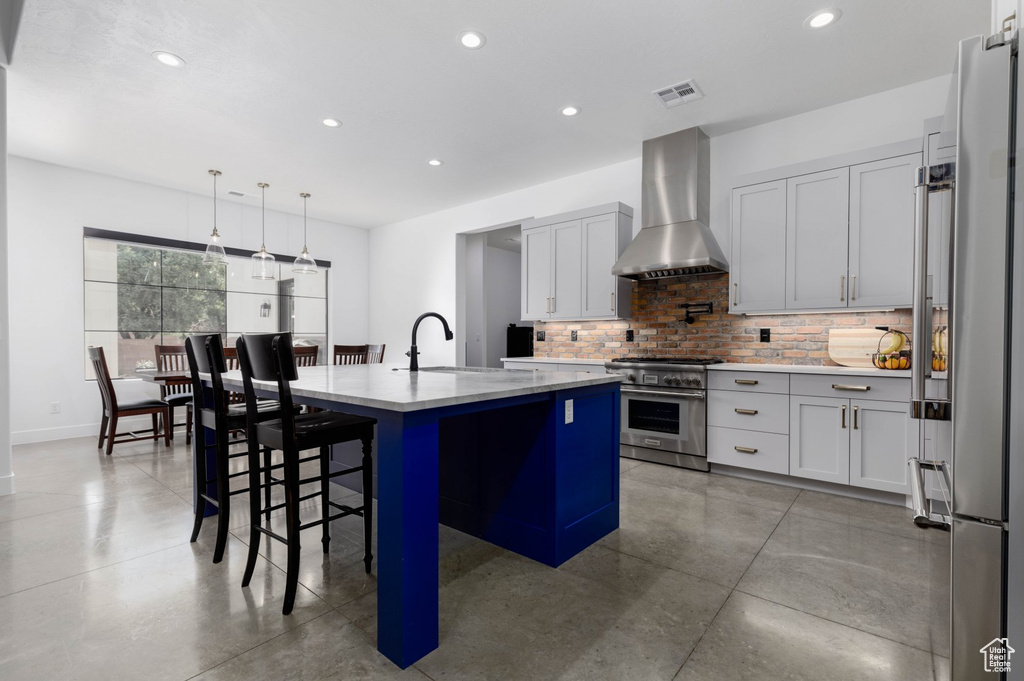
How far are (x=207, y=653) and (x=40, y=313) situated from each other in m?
5.32

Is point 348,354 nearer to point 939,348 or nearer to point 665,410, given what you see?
point 665,410

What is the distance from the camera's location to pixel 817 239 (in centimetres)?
360

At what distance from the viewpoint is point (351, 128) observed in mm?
4109

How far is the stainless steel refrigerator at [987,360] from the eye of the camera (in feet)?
2.97

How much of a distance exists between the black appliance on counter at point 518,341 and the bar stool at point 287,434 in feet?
18.3

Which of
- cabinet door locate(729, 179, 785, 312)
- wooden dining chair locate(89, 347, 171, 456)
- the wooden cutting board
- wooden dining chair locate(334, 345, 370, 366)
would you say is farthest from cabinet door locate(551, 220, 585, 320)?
wooden dining chair locate(89, 347, 171, 456)

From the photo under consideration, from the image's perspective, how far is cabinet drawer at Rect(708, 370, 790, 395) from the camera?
3.51 meters

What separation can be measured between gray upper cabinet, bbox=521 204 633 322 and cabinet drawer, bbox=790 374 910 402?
1745mm

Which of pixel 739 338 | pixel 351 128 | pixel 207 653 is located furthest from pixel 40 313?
pixel 739 338

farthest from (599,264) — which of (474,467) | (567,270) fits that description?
(474,467)

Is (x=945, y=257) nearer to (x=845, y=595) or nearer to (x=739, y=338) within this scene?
(x=845, y=595)

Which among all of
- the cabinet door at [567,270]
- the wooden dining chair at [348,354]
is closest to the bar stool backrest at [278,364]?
the cabinet door at [567,270]

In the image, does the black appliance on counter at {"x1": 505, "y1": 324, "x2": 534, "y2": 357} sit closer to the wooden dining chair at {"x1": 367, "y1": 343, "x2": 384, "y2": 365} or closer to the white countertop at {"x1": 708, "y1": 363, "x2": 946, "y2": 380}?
the wooden dining chair at {"x1": 367, "y1": 343, "x2": 384, "y2": 365}

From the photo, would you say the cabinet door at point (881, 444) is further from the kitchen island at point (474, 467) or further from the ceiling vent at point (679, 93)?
the ceiling vent at point (679, 93)
